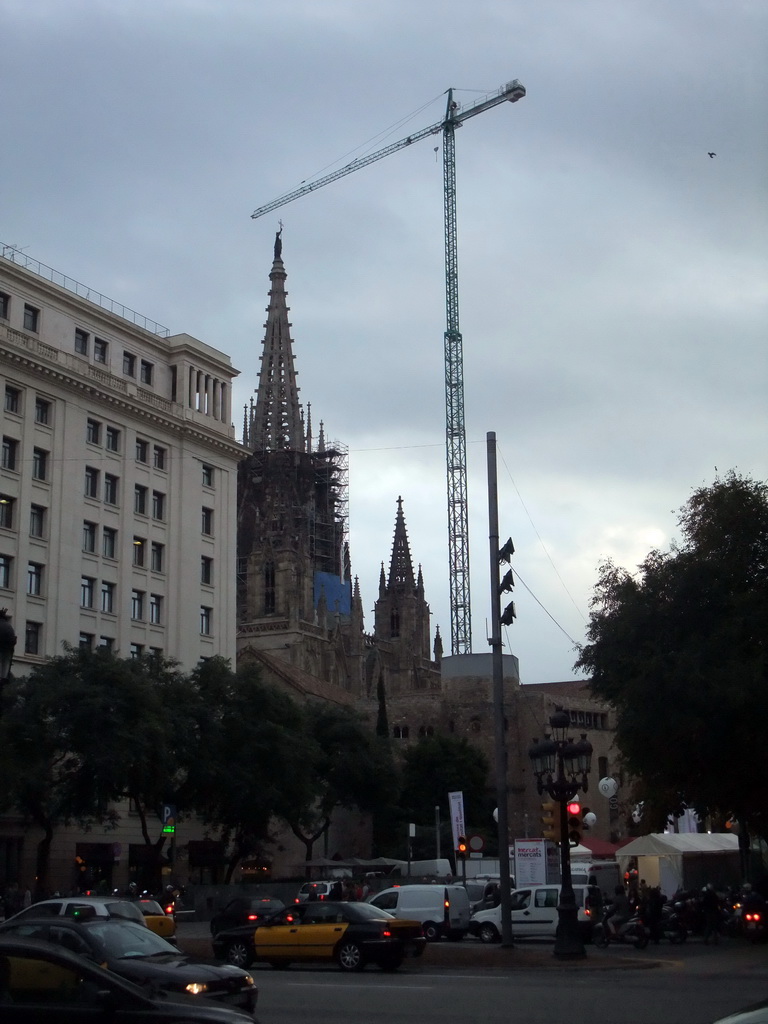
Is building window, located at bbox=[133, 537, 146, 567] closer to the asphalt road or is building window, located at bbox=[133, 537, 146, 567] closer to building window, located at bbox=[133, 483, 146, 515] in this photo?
building window, located at bbox=[133, 483, 146, 515]

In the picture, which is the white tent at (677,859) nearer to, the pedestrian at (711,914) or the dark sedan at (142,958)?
the pedestrian at (711,914)

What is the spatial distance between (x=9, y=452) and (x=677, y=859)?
99.1 ft

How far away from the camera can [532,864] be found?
38438mm

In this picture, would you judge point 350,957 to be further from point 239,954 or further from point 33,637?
point 33,637

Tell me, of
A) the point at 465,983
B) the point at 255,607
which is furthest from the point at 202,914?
the point at 255,607

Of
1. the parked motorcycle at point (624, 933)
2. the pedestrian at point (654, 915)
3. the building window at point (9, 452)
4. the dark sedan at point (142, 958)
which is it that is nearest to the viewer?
the dark sedan at point (142, 958)

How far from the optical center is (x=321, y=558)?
434 feet

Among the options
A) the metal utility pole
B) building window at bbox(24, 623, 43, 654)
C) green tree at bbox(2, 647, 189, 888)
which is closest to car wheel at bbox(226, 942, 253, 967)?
the metal utility pole

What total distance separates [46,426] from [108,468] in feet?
13.2

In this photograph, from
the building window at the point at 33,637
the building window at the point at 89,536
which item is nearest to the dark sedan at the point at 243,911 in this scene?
the building window at the point at 33,637

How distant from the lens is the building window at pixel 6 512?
49.7 m

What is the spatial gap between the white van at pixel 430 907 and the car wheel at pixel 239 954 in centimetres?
740

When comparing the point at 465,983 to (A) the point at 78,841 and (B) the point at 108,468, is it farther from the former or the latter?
(B) the point at 108,468

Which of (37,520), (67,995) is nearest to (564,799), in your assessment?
(67,995)
